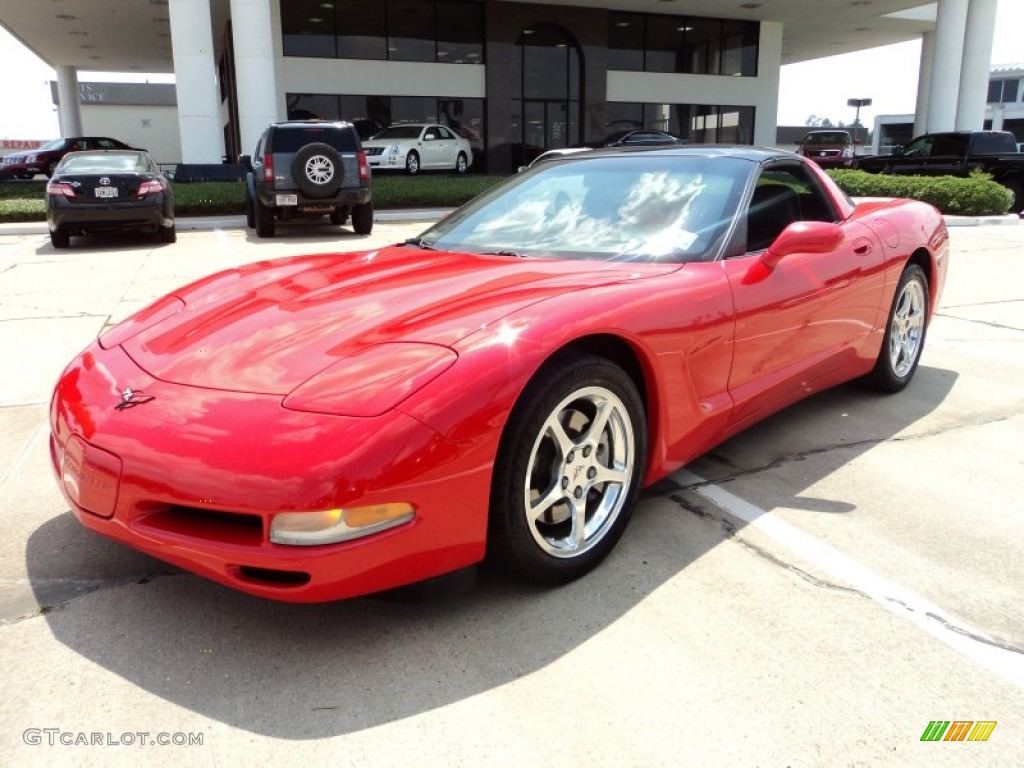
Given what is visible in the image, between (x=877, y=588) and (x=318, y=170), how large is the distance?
11.2 metres

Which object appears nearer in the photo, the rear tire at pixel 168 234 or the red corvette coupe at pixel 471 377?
the red corvette coupe at pixel 471 377

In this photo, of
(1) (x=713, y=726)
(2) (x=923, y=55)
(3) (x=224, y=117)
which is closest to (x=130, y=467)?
(1) (x=713, y=726)

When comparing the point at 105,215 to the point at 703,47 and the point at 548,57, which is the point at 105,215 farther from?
the point at 703,47

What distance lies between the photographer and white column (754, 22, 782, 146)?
3039 cm

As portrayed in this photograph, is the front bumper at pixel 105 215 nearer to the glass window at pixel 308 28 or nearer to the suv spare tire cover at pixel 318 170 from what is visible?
the suv spare tire cover at pixel 318 170

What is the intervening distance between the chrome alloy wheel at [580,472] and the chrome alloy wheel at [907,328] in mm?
2380

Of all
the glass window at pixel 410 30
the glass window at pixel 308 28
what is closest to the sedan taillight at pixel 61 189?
the glass window at pixel 308 28

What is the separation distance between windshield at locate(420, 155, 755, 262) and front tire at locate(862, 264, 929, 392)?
147 centimetres

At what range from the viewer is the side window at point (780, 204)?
3.39 m

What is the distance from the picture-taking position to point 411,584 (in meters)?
2.27

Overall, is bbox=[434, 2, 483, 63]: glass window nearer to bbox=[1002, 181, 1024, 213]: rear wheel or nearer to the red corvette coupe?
bbox=[1002, 181, 1024, 213]: rear wheel

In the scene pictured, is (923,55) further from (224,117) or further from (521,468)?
(521,468)

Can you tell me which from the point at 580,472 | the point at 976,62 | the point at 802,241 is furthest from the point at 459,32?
the point at 580,472

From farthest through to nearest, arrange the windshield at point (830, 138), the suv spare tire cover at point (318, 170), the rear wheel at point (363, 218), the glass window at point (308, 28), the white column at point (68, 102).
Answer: the white column at point (68, 102) → the windshield at point (830, 138) → the glass window at point (308, 28) → the rear wheel at point (363, 218) → the suv spare tire cover at point (318, 170)
